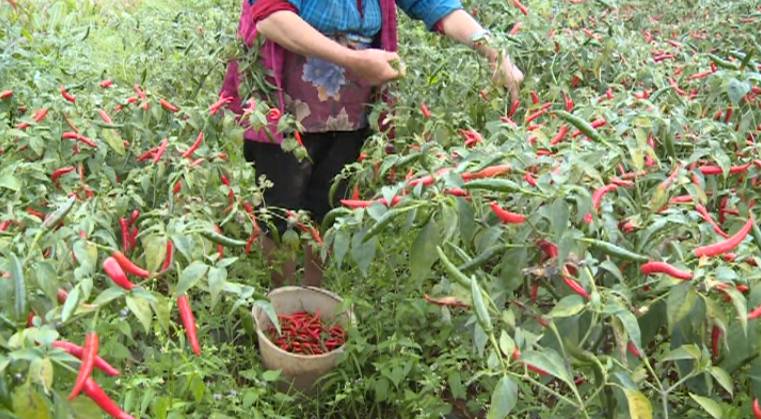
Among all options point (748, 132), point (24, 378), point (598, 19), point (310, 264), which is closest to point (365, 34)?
point (310, 264)

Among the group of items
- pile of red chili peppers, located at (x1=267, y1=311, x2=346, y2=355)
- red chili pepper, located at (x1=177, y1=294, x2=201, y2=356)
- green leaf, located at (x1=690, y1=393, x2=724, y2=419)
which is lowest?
pile of red chili peppers, located at (x1=267, y1=311, x2=346, y2=355)

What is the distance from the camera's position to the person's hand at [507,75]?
8.87ft

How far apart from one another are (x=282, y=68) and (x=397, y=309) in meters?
0.84

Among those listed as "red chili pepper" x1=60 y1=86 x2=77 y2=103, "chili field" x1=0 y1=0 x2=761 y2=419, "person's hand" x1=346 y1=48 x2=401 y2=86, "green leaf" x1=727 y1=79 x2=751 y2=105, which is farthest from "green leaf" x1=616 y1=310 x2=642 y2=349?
"red chili pepper" x1=60 y1=86 x2=77 y2=103

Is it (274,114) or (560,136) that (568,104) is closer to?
(560,136)

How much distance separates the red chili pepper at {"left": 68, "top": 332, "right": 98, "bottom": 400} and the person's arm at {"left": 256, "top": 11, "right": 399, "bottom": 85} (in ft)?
4.77

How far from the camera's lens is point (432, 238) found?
1645mm

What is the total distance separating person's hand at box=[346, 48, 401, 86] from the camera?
8.34 ft

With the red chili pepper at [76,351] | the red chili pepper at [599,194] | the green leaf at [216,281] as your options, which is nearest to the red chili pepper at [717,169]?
the red chili pepper at [599,194]

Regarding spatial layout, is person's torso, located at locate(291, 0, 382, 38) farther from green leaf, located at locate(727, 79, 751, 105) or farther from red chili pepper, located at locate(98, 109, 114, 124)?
green leaf, located at locate(727, 79, 751, 105)

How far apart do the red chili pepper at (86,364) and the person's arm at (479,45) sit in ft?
5.75

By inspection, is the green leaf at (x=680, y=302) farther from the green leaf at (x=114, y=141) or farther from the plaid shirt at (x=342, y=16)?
the plaid shirt at (x=342, y=16)

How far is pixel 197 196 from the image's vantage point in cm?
215

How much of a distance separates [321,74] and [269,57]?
0.54 feet
